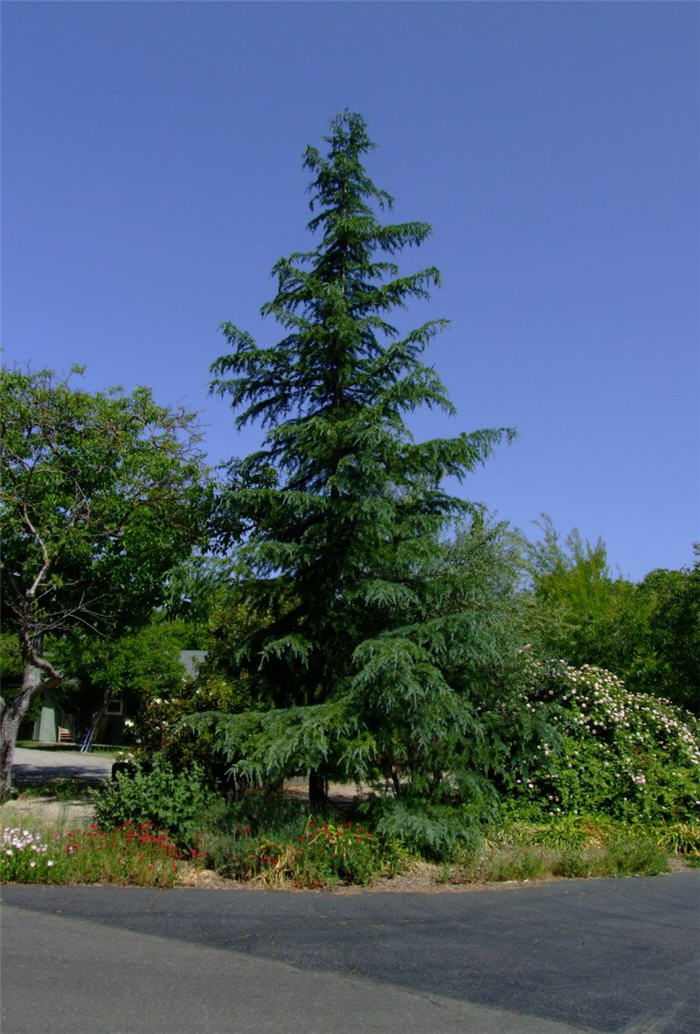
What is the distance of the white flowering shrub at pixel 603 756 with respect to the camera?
38.0ft

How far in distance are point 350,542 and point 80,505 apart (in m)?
5.71

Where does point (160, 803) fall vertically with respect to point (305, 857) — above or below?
above

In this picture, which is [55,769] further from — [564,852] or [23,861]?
[564,852]

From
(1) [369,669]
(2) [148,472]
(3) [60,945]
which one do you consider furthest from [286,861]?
(2) [148,472]

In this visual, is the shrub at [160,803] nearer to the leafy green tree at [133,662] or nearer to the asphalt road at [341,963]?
the asphalt road at [341,963]

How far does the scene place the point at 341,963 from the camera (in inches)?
225

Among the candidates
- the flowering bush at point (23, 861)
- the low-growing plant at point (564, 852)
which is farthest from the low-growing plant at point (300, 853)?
the flowering bush at point (23, 861)

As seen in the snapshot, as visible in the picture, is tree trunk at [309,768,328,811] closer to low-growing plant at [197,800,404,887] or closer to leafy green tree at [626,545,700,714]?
low-growing plant at [197,800,404,887]

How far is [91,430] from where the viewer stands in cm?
1398

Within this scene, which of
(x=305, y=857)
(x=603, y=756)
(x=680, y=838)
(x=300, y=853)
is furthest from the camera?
(x=603, y=756)

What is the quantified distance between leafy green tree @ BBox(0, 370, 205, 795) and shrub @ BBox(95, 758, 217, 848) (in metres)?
4.54

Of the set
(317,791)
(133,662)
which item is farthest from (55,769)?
(317,791)

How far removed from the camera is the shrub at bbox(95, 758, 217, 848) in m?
9.55

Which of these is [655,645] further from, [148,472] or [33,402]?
[33,402]
